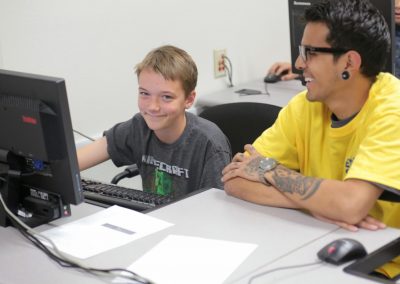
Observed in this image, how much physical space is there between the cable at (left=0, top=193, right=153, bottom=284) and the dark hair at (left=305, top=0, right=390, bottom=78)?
90cm

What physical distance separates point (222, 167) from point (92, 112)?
1016 millimetres

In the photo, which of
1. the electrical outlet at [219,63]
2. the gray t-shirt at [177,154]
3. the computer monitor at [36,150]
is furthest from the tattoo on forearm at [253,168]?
the electrical outlet at [219,63]

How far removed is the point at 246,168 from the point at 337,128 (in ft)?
0.96

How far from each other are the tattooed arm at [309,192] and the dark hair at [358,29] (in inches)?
15.2

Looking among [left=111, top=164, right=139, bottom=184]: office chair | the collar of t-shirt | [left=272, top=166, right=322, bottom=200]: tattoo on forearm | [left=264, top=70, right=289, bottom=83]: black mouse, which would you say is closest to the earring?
the collar of t-shirt

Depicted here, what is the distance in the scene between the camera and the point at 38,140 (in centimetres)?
161

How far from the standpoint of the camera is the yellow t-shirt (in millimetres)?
1691

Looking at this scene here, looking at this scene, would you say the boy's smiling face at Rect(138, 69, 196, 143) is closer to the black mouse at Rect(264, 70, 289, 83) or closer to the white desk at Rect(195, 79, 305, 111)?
the white desk at Rect(195, 79, 305, 111)

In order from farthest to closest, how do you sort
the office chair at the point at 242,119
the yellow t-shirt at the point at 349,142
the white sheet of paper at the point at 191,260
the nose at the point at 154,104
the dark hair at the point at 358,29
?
the office chair at the point at 242,119 < the nose at the point at 154,104 < the dark hair at the point at 358,29 < the yellow t-shirt at the point at 349,142 < the white sheet of paper at the point at 191,260

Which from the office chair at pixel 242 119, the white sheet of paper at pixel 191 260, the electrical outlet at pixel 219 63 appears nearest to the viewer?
the white sheet of paper at pixel 191 260

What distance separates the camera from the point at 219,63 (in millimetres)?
3641

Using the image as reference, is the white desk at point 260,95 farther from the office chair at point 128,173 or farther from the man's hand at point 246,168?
the man's hand at point 246,168

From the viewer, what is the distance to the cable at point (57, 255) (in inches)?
56.7

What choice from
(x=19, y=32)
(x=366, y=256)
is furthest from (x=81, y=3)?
(x=366, y=256)
